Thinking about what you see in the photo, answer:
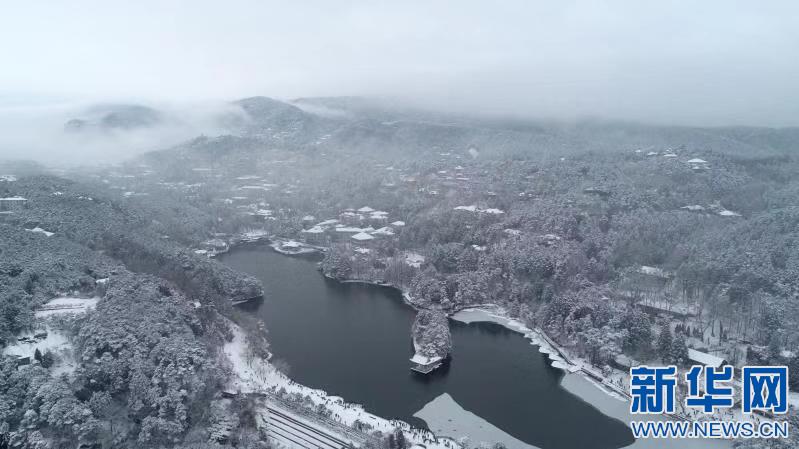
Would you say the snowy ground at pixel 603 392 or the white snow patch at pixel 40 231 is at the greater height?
the white snow patch at pixel 40 231

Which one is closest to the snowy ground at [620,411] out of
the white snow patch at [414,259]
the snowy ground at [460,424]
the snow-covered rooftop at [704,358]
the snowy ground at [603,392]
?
the snowy ground at [603,392]

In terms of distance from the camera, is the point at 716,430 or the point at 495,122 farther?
the point at 495,122

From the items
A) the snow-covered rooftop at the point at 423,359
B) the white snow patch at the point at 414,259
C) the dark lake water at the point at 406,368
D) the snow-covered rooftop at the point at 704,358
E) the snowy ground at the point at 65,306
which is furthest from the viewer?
the white snow patch at the point at 414,259

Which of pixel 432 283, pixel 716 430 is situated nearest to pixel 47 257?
pixel 432 283

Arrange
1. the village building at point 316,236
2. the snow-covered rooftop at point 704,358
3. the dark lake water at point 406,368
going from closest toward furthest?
the dark lake water at point 406,368, the snow-covered rooftop at point 704,358, the village building at point 316,236

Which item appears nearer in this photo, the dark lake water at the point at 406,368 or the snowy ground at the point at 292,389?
the snowy ground at the point at 292,389

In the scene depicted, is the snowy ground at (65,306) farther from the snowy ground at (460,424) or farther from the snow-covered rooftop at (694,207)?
the snow-covered rooftop at (694,207)

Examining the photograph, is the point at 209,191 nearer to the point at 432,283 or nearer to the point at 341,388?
the point at 432,283

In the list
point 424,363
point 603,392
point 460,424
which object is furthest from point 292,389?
point 603,392
